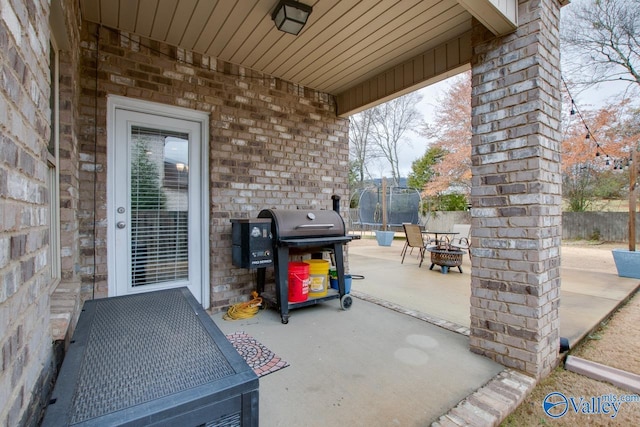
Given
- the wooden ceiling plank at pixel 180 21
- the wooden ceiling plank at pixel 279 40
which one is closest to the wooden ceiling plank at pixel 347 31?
the wooden ceiling plank at pixel 279 40

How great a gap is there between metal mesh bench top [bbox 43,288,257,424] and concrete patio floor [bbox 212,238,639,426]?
0.71 m

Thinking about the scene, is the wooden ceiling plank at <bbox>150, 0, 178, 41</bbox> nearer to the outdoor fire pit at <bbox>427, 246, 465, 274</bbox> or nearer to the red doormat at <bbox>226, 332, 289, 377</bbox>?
the red doormat at <bbox>226, 332, 289, 377</bbox>

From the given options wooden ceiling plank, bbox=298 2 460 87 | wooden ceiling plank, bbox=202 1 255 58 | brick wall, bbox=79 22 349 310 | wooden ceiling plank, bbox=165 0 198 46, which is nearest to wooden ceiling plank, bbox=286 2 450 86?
wooden ceiling plank, bbox=298 2 460 87

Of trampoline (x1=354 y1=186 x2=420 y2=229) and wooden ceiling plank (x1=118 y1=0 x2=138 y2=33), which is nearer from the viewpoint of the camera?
wooden ceiling plank (x1=118 y1=0 x2=138 y2=33)

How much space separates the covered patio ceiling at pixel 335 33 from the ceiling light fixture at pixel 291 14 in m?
0.07

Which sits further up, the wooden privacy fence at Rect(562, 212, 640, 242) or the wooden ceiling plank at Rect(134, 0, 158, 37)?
the wooden ceiling plank at Rect(134, 0, 158, 37)

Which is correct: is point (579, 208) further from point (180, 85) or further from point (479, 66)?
point (180, 85)

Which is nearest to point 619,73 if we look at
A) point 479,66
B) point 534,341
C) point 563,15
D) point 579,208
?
point 563,15

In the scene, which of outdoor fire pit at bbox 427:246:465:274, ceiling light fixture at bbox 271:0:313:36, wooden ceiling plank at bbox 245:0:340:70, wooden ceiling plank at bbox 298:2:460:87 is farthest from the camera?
outdoor fire pit at bbox 427:246:465:274

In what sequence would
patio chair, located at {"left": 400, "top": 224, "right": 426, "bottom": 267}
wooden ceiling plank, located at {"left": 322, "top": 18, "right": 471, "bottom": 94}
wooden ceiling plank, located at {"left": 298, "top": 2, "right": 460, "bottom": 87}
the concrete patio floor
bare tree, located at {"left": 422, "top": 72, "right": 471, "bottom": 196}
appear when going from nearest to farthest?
the concrete patio floor < wooden ceiling plank, located at {"left": 298, "top": 2, "right": 460, "bottom": 87} < wooden ceiling plank, located at {"left": 322, "top": 18, "right": 471, "bottom": 94} < patio chair, located at {"left": 400, "top": 224, "right": 426, "bottom": 267} < bare tree, located at {"left": 422, "top": 72, "right": 471, "bottom": 196}

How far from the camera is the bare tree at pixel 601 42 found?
8.39 metres

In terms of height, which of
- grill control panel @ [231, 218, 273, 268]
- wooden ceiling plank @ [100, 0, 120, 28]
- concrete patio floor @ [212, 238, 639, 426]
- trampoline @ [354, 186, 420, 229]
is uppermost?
wooden ceiling plank @ [100, 0, 120, 28]

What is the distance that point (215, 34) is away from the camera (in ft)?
9.38

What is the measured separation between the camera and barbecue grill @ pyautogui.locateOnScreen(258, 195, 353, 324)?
299 cm
